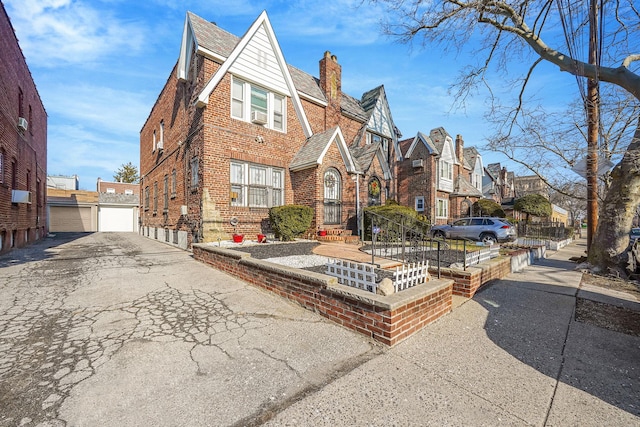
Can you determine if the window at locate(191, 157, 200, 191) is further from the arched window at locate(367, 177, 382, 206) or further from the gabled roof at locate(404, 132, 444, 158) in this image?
the gabled roof at locate(404, 132, 444, 158)

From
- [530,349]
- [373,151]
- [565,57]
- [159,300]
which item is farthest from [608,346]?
[373,151]

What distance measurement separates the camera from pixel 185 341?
130 inches

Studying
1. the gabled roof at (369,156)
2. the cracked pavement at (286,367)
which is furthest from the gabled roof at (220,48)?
the cracked pavement at (286,367)

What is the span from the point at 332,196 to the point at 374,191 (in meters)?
3.74

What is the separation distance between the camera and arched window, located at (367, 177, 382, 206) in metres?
14.9

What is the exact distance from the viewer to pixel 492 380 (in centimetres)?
261

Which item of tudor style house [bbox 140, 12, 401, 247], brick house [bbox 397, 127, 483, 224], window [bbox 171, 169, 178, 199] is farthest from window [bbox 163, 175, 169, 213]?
brick house [bbox 397, 127, 483, 224]

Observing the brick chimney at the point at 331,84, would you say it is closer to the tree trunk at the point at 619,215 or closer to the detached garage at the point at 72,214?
the tree trunk at the point at 619,215

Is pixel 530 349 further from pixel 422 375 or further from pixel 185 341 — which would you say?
pixel 185 341

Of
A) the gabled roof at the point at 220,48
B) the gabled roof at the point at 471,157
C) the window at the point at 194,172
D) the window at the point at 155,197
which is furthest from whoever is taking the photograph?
the gabled roof at the point at 471,157

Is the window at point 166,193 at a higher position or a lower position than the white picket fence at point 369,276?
higher

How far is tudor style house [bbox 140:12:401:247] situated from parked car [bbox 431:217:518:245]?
15.8 feet

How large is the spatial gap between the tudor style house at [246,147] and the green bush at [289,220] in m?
0.87

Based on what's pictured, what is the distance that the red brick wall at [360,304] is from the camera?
129 inches
